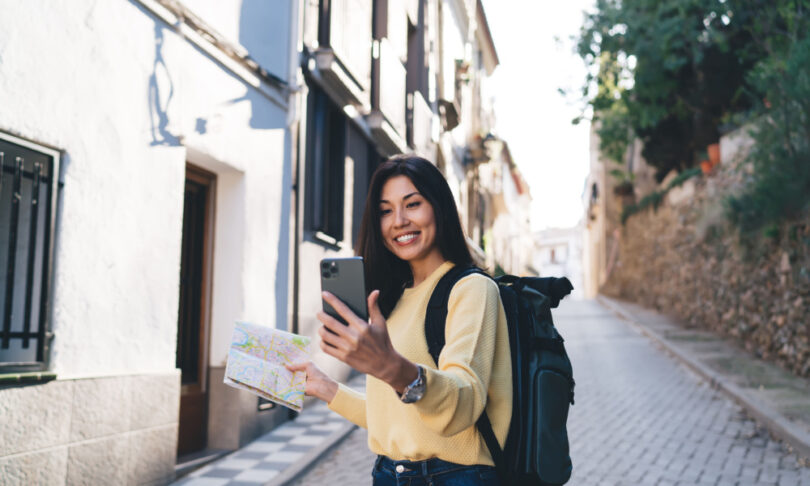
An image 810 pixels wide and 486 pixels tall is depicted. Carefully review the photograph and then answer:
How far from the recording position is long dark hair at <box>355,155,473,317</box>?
6.32 ft

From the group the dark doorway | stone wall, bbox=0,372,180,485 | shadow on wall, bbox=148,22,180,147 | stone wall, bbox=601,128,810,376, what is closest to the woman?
stone wall, bbox=0,372,180,485

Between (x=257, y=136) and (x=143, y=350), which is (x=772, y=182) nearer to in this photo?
(x=257, y=136)

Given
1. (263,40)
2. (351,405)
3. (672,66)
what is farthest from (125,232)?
(672,66)

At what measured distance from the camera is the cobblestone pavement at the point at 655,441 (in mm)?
5566

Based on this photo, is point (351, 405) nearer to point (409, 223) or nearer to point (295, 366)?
point (295, 366)

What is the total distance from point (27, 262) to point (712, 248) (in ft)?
46.0

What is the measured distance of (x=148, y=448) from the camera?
16.7 feet

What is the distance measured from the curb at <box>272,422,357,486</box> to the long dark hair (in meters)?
3.71

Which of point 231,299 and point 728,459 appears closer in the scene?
point 728,459

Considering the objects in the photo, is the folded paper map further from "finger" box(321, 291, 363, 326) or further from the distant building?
the distant building

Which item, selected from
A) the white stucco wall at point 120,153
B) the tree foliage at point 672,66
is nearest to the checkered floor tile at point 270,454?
the white stucco wall at point 120,153

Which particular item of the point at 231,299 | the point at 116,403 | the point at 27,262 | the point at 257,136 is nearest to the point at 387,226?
the point at 27,262

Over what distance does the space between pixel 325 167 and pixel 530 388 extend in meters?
8.34

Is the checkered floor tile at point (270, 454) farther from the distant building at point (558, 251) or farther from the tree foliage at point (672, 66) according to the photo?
the distant building at point (558, 251)
